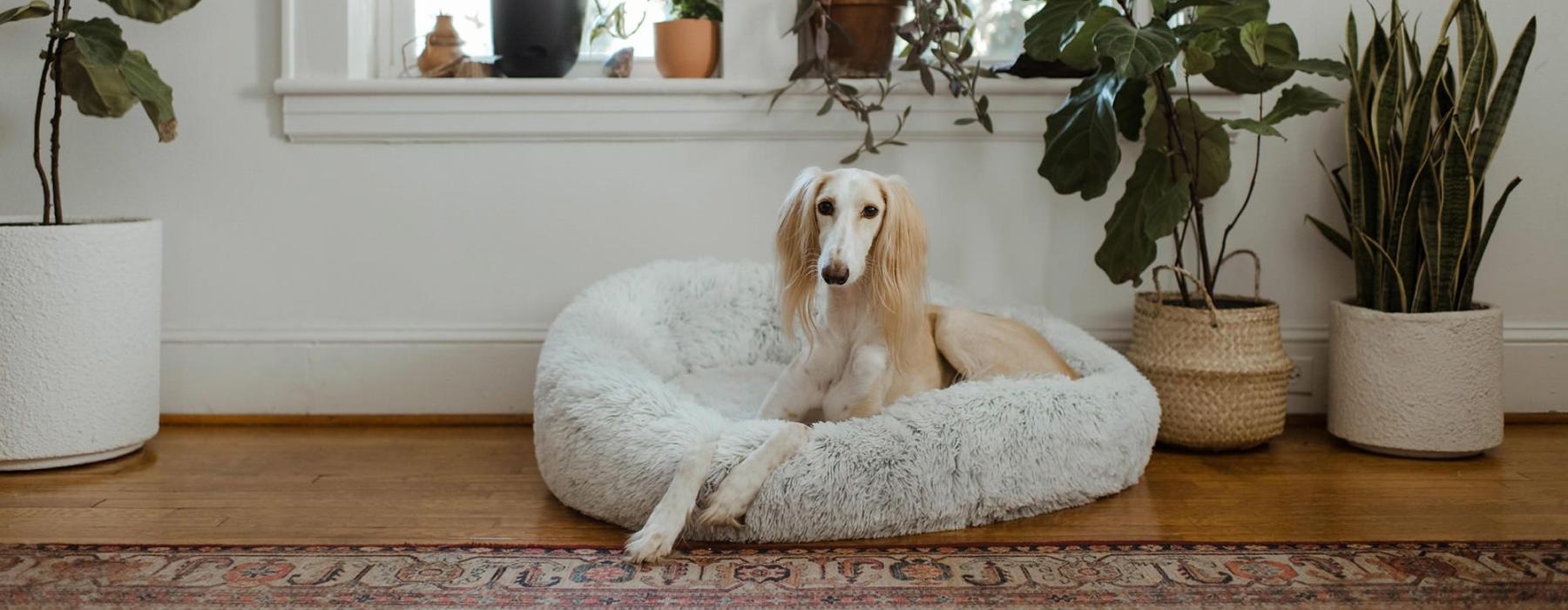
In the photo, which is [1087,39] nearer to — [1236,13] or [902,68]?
[1236,13]

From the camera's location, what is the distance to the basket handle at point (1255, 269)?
269cm

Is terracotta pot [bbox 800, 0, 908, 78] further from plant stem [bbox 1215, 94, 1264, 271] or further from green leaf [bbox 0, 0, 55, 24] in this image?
green leaf [bbox 0, 0, 55, 24]

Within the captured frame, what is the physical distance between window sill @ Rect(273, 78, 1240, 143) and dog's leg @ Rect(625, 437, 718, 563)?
3.84 feet

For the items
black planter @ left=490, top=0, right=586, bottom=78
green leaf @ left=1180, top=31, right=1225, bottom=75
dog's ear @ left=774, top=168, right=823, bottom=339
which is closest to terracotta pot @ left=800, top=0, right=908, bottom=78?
black planter @ left=490, top=0, right=586, bottom=78

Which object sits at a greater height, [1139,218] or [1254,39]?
[1254,39]

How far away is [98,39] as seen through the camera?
91.9 inches

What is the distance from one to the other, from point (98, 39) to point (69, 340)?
593 mm

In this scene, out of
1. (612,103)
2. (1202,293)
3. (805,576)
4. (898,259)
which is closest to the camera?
(805,576)

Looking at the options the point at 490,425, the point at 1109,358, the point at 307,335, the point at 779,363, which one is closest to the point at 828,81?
the point at 779,363

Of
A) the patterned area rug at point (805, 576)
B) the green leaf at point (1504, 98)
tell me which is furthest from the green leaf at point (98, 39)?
the green leaf at point (1504, 98)

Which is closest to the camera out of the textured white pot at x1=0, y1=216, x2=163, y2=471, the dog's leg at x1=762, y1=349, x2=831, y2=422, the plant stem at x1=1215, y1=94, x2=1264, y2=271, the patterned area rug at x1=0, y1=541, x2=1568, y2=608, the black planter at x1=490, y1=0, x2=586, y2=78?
the patterned area rug at x1=0, y1=541, x2=1568, y2=608

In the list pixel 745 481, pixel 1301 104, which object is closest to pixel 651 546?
pixel 745 481

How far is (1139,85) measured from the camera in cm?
260

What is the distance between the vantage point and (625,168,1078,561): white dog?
1826 mm
